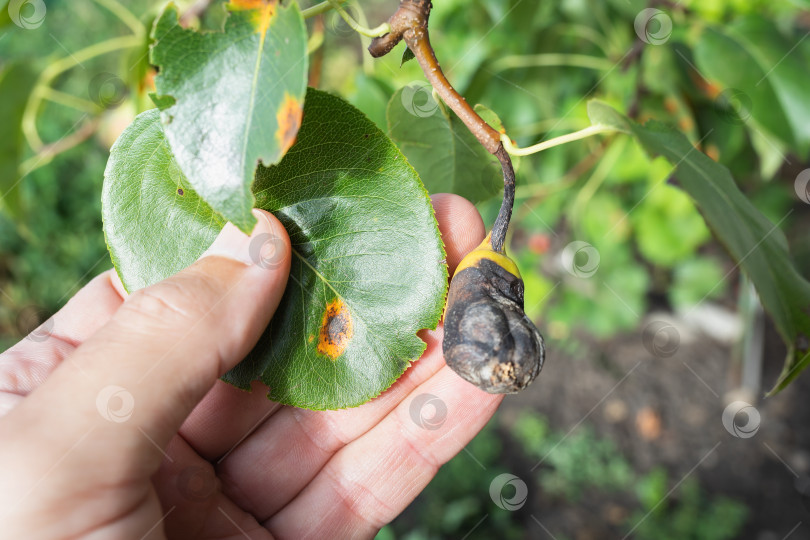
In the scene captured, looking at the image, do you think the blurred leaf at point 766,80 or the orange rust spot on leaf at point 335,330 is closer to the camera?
the orange rust spot on leaf at point 335,330

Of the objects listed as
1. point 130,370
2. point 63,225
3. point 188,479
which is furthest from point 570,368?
point 63,225

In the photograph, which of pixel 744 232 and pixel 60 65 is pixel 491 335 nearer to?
pixel 744 232

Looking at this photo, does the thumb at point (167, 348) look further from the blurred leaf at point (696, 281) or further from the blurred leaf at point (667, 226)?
the blurred leaf at point (696, 281)

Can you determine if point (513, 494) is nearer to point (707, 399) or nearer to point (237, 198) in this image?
point (707, 399)

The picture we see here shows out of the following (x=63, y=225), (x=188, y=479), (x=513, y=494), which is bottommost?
(x=513, y=494)

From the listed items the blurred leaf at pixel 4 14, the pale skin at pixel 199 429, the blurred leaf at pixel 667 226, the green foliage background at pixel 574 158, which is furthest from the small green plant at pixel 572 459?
the blurred leaf at pixel 4 14

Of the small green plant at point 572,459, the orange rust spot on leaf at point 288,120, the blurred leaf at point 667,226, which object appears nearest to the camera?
the orange rust spot on leaf at point 288,120

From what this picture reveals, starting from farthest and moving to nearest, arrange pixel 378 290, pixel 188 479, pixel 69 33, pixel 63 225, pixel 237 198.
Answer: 1. pixel 69 33
2. pixel 63 225
3. pixel 188 479
4. pixel 378 290
5. pixel 237 198

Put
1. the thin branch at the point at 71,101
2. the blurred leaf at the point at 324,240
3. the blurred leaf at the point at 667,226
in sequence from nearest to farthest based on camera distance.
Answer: the blurred leaf at the point at 324,240 < the thin branch at the point at 71,101 < the blurred leaf at the point at 667,226

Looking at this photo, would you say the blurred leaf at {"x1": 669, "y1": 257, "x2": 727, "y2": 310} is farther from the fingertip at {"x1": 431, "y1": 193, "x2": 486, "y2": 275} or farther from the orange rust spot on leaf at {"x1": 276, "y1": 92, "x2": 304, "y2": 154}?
the orange rust spot on leaf at {"x1": 276, "y1": 92, "x2": 304, "y2": 154}
